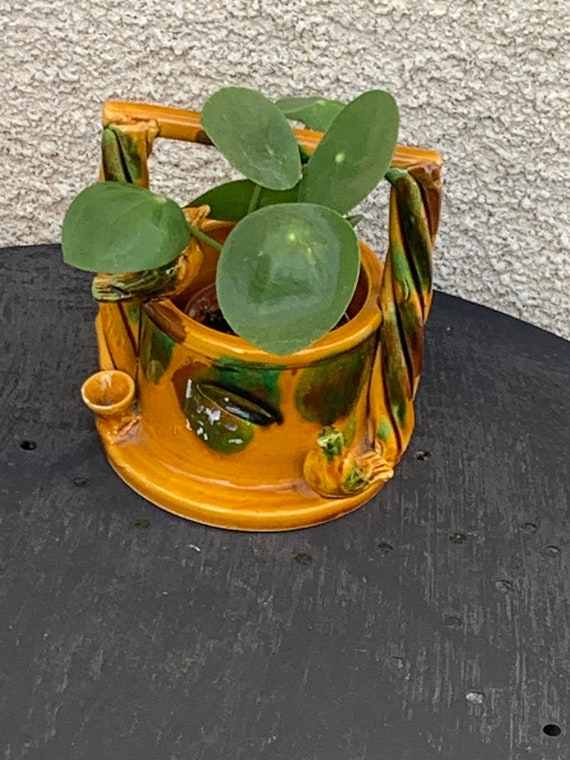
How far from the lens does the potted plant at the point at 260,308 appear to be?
0.57 metres

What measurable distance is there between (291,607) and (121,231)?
0.25 m

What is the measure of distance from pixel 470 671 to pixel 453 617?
41 mm

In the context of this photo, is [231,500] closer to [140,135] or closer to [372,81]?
[140,135]

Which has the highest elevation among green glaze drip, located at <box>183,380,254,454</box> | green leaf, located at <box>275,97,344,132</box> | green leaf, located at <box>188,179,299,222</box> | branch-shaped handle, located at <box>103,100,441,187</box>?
green leaf, located at <box>275,97,344,132</box>

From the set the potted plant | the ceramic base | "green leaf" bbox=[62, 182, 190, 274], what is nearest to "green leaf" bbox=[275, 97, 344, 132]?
the potted plant

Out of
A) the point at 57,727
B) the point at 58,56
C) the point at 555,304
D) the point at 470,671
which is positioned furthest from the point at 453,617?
the point at 58,56

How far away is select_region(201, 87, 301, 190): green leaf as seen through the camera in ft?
1.94

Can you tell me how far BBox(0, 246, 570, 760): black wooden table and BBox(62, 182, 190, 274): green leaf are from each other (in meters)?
0.19

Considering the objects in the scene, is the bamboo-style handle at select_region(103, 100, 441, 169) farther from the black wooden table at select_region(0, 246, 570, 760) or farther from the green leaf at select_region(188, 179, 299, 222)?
the black wooden table at select_region(0, 246, 570, 760)

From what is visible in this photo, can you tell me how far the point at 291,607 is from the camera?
25.6 inches

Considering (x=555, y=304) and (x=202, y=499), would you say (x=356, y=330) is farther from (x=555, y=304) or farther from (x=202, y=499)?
(x=555, y=304)

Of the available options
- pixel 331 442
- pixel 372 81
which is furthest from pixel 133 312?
pixel 372 81

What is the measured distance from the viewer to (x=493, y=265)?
1.00 m

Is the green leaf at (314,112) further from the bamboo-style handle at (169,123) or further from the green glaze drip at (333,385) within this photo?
the green glaze drip at (333,385)
